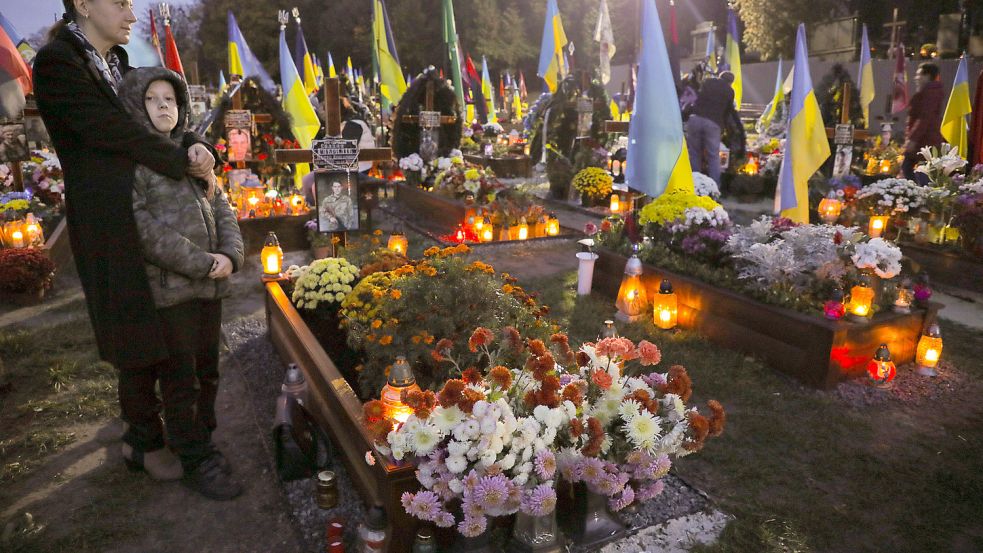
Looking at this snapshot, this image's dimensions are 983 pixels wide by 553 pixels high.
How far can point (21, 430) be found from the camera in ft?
14.8

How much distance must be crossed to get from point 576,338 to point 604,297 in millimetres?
1547

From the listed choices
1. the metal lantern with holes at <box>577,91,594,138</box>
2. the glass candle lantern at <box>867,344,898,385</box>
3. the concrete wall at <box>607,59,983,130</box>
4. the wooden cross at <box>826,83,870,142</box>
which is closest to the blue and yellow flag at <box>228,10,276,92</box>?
the metal lantern with holes at <box>577,91,594,138</box>

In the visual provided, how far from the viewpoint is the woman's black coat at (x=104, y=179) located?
3096mm

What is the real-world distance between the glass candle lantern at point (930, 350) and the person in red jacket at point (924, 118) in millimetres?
6541

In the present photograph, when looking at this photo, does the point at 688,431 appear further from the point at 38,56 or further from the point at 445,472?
the point at 38,56

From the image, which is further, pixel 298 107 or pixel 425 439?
pixel 298 107

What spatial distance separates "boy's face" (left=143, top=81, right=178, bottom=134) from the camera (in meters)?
3.37

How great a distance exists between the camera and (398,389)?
340cm

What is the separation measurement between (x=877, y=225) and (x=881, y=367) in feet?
15.9

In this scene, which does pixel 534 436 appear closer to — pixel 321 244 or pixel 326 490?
pixel 326 490

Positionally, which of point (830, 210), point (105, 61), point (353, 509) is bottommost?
point (353, 509)

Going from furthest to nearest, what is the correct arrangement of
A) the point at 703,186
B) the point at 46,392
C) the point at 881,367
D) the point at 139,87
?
the point at 703,186, the point at 881,367, the point at 46,392, the point at 139,87

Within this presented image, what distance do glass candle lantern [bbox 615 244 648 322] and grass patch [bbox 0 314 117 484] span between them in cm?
461

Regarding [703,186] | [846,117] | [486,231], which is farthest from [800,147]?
[846,117]
